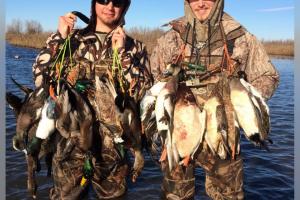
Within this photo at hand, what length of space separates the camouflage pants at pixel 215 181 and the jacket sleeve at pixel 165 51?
45.8 inches

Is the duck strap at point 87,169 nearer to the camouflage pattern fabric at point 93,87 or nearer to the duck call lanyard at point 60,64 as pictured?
the camouflage pattern fabric at point 93,87

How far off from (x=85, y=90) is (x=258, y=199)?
147 inches

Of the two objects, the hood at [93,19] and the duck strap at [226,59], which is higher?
the hood at [93,19]

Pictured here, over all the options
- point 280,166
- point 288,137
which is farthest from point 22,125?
point 288,137

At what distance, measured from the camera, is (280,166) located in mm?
8359

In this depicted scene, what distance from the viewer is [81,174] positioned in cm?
490

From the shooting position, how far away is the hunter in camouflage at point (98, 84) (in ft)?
15.3

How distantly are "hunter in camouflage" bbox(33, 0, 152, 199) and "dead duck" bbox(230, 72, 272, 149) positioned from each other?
3.47ft

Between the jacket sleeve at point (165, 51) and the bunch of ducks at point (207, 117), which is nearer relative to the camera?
the bunch of ducks at point (207, 117)

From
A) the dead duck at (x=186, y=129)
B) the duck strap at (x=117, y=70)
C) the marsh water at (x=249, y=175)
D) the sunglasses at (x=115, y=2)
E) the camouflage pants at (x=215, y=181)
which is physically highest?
the sunglasses at (x=115, y=2)

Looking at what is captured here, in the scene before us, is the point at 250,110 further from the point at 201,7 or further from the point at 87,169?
the point at 87,169

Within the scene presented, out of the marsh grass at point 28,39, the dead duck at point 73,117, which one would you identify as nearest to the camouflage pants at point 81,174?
the dead duck at point 73,117

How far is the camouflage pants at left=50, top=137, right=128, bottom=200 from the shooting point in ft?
15.8

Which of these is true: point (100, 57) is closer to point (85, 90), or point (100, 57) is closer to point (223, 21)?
point (85, 90)
